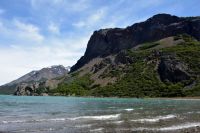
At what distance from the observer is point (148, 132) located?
38469 mm

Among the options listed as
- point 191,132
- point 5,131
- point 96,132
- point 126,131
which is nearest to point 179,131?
point 191,132

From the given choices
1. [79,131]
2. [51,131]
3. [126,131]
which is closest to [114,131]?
[126,131]

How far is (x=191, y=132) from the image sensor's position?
38531 millimetres

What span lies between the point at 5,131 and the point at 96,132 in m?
9.69

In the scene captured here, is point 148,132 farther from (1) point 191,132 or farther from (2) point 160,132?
(1) point 191,132

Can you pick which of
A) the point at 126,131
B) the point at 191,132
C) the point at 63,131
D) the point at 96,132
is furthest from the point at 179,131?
the point at 63,131

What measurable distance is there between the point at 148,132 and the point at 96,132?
5384 millimetres

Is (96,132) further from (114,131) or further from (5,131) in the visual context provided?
(5,131)

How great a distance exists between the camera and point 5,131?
3934 cm

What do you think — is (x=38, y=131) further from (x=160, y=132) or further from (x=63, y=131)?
(x=160, y=132)

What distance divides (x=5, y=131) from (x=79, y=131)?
25.7 ft

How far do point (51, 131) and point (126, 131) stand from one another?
7.94m

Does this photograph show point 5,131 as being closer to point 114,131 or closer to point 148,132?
point 114,131

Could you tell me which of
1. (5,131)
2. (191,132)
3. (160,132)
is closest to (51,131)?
(5,131)
